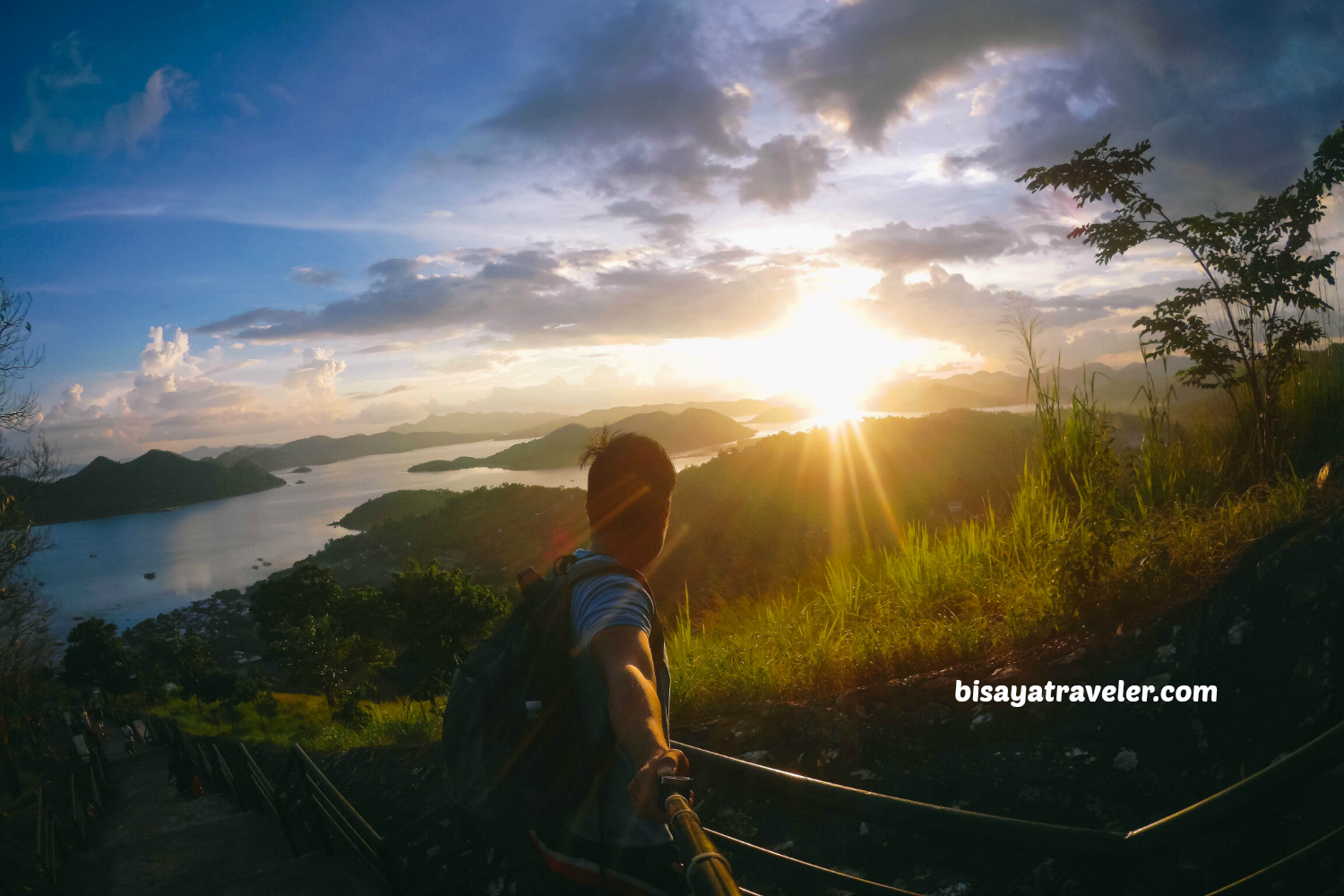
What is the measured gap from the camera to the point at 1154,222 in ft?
18.6

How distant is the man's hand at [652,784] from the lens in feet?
3.77

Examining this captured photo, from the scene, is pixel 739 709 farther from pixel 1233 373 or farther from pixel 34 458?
pixel 34 458

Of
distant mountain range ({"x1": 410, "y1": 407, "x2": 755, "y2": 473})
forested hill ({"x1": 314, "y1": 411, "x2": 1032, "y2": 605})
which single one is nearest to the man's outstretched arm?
forested hill ({"x1": 314, "y1": 411, "x2": 1032, "y2": 605})

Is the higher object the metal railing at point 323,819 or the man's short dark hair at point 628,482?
the man's short dark hair at point 628,482

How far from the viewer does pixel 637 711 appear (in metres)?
1.35

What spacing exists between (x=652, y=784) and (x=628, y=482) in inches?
30.4

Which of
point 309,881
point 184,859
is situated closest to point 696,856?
point 309,881

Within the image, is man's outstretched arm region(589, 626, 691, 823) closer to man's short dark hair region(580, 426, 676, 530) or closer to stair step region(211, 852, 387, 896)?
man's short dark hair region(580, 426, 676, 530)

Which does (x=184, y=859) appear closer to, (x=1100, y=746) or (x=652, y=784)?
(x=652, y=784)

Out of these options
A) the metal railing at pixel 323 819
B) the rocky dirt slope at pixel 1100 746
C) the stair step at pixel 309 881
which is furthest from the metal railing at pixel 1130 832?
the stair step at pixel 309 881

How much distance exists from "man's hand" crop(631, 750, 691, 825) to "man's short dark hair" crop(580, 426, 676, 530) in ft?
2.06

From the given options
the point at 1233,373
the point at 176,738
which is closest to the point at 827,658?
the point at 1233,373

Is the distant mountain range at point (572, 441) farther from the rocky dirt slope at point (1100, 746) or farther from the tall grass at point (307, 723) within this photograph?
the rocky dirt slope at point (1100, 746)

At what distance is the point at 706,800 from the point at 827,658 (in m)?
1.02
